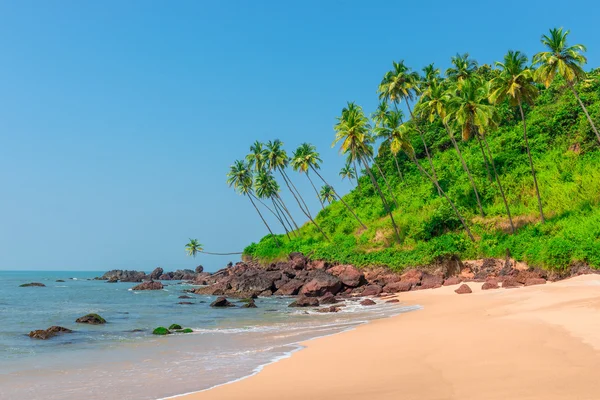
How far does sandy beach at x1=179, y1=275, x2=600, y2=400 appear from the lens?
249 inches

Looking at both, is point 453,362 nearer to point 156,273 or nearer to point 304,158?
point 304,158

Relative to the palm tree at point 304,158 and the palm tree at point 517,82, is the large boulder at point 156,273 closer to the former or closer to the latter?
the palm tree at point 304,158

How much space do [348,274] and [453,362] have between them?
30406 mm

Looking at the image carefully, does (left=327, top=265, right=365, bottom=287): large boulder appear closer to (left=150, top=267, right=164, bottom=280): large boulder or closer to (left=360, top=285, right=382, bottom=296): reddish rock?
(left=360, top=285, right=382, bottom=296): reddish rock

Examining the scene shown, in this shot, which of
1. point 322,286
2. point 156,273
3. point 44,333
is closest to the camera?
point 44,333

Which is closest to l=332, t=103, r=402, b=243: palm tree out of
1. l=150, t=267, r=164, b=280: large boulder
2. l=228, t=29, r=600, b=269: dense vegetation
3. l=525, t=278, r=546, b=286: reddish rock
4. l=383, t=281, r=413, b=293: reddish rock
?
l=228, t=29, r=600, b=269: dense vegetation

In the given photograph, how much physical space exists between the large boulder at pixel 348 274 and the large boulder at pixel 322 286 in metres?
0.98

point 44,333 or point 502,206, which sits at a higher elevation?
point 502,206

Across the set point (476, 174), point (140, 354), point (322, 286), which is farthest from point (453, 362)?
point (476, 174)

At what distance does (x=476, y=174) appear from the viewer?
1768 inches

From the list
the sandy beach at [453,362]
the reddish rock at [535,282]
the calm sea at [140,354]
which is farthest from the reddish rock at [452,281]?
the sandy beach at [453,362]

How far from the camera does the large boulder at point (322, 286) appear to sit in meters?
33.9

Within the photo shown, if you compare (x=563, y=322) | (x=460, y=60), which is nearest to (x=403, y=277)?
(x=563, y=322)

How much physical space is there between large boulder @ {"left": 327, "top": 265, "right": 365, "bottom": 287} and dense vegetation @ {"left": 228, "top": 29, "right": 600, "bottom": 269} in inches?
46.2
